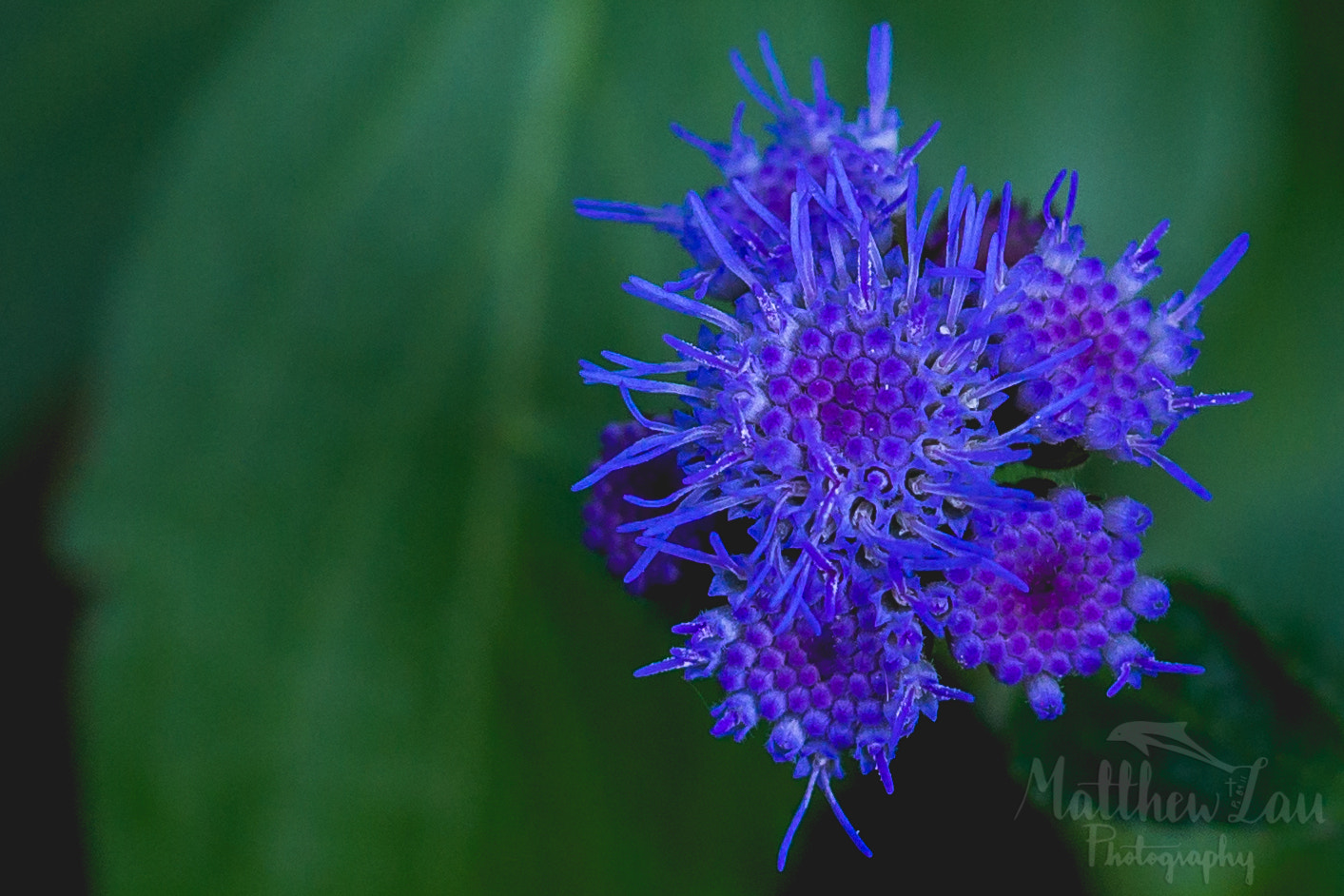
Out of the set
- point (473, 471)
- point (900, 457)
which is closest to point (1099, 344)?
point (900, 457)

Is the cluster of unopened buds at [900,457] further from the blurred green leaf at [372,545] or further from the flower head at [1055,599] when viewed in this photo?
the blurred green leaf at [372,545]

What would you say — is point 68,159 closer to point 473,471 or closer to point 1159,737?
point 473,471

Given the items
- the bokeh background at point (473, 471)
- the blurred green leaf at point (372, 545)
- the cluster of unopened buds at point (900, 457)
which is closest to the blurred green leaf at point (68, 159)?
the bokeh background at point (473, 471)

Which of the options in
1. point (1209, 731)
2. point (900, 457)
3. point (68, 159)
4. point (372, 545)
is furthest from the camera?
point (68, 159)

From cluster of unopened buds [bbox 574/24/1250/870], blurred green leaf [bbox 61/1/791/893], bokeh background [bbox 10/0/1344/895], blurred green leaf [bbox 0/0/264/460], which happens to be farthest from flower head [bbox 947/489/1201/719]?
blurred green leaf [bbox 0/0/264/460]

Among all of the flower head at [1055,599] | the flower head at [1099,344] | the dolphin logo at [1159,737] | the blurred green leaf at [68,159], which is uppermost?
the blurred green leaf at [68,159]

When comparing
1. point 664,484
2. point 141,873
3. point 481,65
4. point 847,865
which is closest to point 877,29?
point 664,484
